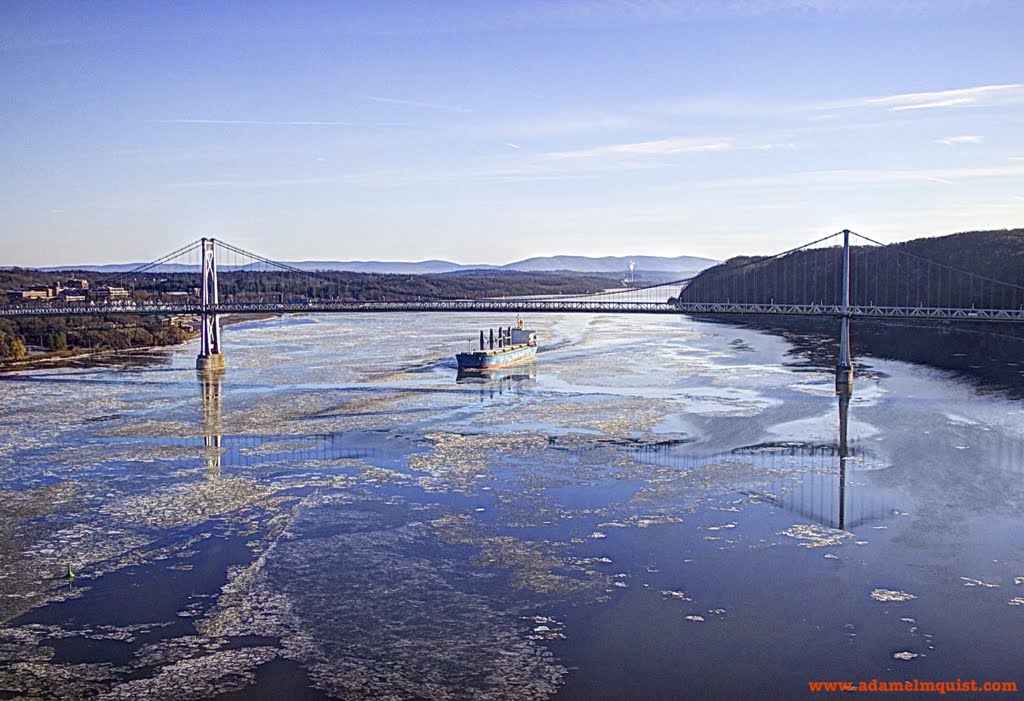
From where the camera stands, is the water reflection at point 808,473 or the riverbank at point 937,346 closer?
the water reflection at point 808,473

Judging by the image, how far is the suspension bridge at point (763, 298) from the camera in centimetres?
2533

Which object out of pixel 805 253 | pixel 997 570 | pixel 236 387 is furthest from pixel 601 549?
pixel 805 253

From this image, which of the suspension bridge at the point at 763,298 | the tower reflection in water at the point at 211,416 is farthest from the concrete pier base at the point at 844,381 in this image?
the tower reflection in water at the point at 211,416

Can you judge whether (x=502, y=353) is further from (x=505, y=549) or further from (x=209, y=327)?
(x=505, y=549)

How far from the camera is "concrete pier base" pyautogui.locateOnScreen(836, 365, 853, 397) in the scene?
19297 mm

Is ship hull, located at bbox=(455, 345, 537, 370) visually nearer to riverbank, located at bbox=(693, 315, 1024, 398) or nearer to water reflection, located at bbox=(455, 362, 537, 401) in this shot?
water reflection, located at bbox=(455, 362, 537, 401)

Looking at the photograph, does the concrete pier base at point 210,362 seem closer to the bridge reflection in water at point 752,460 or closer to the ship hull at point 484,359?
the ship hull at point 484,359

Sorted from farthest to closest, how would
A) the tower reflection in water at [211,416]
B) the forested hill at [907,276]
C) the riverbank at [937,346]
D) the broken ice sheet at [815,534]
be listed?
the forested hill at [907,276], the riverbank at [937,346], the tower reflection in water at [211,416], the broken ice sheet at [815,534]

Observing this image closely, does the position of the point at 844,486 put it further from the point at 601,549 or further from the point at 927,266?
the point at 927,266

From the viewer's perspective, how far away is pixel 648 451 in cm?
1297

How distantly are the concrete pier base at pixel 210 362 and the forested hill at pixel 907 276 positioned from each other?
19.3 m

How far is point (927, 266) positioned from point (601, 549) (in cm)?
3767

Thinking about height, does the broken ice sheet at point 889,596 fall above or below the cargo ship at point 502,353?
below

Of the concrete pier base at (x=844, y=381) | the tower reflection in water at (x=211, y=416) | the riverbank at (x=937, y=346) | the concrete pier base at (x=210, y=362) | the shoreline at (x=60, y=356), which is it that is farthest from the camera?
the shoreline at (x=60, y=356)
